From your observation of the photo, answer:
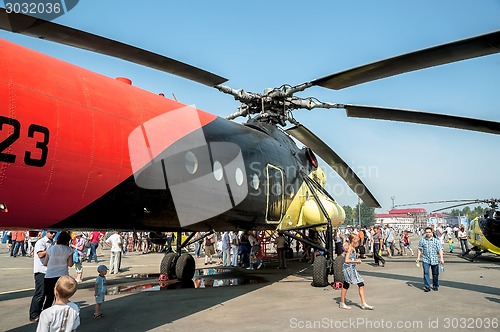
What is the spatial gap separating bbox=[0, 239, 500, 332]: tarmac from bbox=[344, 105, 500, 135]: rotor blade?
151 inches

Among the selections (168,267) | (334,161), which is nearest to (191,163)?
(168,267)

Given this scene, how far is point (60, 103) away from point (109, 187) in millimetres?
1270

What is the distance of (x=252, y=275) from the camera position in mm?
13023

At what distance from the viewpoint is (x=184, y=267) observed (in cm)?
1123

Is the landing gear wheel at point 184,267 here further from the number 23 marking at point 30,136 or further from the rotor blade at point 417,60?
the number 23 marking at point 30,136

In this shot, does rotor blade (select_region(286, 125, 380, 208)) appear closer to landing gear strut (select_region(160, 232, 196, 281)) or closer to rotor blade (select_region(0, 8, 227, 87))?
landing gear strut (select_region(160, 232, 196, 281))

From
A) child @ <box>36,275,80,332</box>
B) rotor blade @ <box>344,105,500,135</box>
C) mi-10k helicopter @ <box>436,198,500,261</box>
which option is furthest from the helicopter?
child @ <box>36,275,80,332</box>

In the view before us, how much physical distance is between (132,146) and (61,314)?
2.37m

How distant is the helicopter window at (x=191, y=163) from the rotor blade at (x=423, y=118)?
4819 millimetres

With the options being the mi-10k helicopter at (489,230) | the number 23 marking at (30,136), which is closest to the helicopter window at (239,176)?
the number 23 marking at (30,136)

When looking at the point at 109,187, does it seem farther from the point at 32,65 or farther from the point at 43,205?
the point at 32,65

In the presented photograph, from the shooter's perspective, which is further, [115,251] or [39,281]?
[115,251]

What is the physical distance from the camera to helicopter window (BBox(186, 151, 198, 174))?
20.9ft

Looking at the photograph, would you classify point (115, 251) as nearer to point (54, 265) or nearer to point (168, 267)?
point (168, 267)
